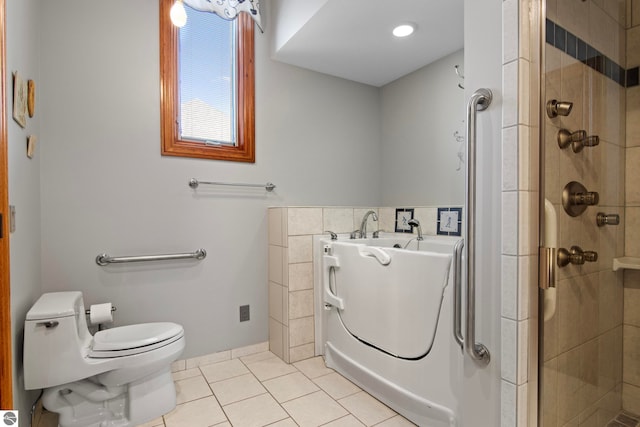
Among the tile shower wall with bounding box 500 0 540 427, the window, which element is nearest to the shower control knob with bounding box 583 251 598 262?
the tile shower wall with bounding box 500 0 540 427

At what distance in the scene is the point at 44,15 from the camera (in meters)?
1.84

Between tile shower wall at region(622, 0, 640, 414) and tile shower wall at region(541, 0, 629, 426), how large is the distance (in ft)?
0.16

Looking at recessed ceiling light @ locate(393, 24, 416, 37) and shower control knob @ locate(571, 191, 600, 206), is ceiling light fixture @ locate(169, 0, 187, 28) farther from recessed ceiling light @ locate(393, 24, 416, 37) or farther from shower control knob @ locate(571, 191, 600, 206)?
shower control knob @ locate(571, 191, 600, 206)

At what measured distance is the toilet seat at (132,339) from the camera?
155cm

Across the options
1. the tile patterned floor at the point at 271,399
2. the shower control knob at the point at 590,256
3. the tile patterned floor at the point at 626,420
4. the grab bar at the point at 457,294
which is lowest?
the tile patterned floor at the point at 271,399

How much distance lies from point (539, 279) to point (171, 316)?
2131 millimetres

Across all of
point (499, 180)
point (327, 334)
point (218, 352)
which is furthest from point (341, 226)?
point (499, 180)

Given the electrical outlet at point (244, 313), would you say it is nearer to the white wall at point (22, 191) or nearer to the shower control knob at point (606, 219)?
the white wall at point (22, 191)

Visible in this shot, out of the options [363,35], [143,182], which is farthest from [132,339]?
[363,35]

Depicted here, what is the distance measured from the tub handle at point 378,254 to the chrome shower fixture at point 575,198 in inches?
32.2

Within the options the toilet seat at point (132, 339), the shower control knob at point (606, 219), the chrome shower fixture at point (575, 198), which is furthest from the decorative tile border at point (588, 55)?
the toilet seat at point (132, 339)

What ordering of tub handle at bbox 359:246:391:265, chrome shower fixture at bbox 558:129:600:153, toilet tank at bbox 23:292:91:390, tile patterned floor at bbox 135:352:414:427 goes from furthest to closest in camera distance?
tub handle at bbox 359:246:391:265
tile patterned floor at bbox 135:352:414:427
toilet tank at bbox 23:292:91:390
chrome shower fixture at bbox 558:129:600:153

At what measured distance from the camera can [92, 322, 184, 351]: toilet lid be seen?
157cm

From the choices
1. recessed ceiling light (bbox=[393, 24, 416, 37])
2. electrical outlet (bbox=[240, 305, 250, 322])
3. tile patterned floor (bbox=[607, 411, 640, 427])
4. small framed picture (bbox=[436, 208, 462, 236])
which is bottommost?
tile patterned floor (bbox=[607, 411, 640, 427])
